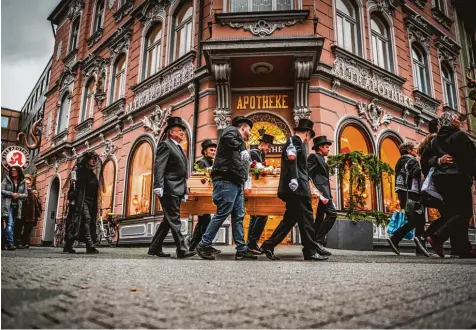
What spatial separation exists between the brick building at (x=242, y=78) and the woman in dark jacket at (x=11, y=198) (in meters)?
3.30

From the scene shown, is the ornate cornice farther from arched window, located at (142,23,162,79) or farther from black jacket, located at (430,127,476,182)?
black jacket, located at (430,127,476,182)

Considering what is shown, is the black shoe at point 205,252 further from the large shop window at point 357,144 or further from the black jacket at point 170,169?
the large shop window at point 357,144

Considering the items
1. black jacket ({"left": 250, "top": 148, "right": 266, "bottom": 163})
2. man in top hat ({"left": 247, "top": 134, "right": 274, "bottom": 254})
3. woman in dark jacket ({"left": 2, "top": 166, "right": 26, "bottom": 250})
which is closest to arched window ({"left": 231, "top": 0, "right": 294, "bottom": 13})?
man in top hat ({"left": 247, "top": 134, "right": 274, "bottom": 254})

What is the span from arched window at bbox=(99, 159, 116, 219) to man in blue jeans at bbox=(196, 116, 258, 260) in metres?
9.27

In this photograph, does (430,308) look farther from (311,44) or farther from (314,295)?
(311,44)

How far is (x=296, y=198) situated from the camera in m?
4.79

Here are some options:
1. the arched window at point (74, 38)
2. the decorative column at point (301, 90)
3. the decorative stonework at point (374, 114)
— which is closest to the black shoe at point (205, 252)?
the decorative column at point (301, 90)

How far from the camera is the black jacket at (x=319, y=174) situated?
586 cm

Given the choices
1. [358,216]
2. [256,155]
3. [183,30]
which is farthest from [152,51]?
[358,216]

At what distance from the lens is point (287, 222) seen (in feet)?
16.1

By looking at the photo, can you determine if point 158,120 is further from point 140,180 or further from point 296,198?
point 296,198

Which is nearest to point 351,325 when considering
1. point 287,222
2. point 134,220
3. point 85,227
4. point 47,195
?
point 287,222

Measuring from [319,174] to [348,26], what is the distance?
735 centimetres

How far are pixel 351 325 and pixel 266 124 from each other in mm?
8854
